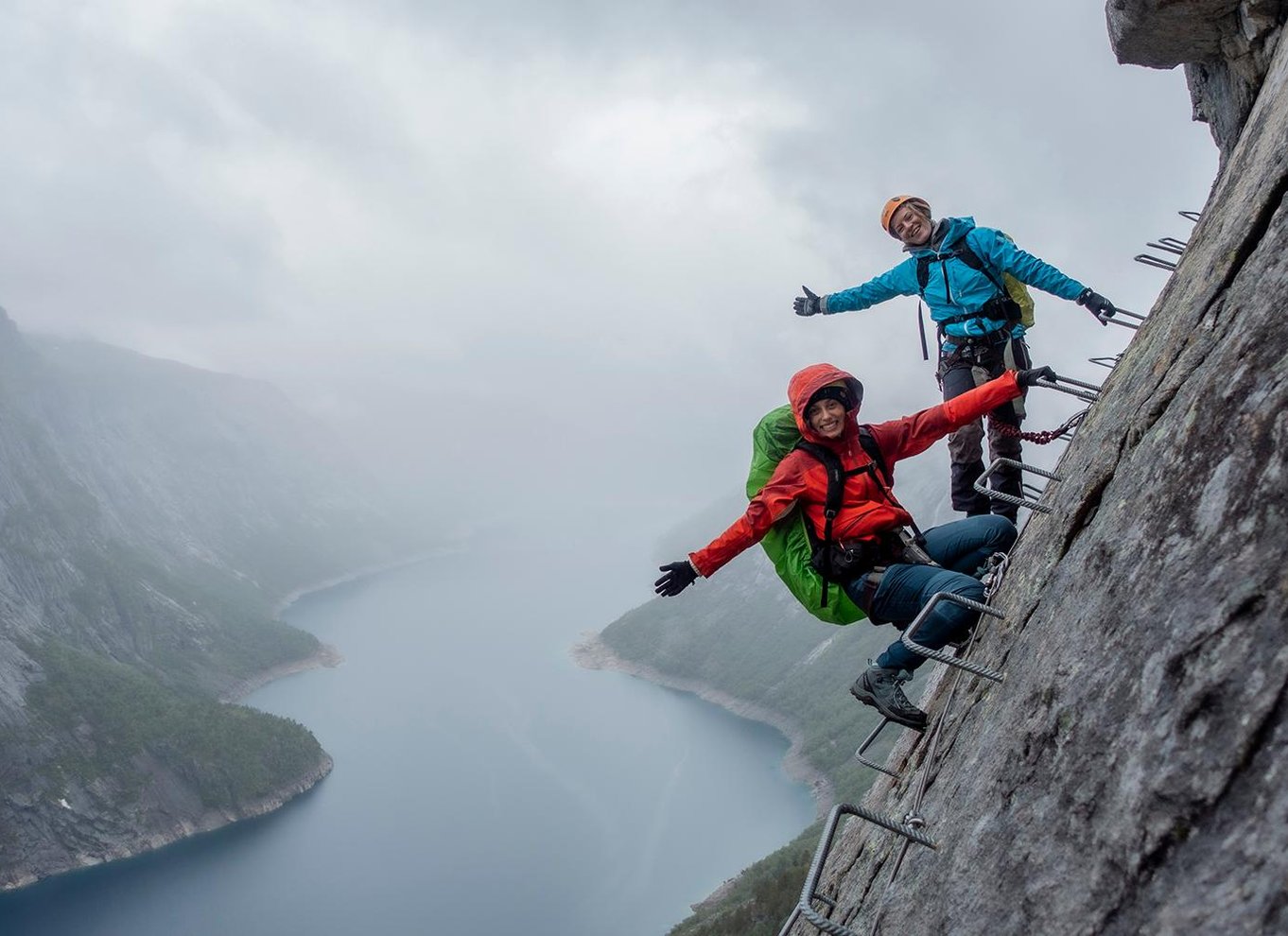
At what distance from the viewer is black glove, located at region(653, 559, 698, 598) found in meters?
7.56

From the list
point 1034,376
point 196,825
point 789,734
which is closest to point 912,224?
point 1034,376

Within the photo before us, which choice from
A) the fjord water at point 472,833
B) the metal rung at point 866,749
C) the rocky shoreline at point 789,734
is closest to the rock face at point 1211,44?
the metal rung at point 866,749

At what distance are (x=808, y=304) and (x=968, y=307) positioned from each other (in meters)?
2.22

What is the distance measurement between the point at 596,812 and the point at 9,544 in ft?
475

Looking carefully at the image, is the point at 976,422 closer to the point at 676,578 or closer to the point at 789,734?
Answer: the point at 676,578

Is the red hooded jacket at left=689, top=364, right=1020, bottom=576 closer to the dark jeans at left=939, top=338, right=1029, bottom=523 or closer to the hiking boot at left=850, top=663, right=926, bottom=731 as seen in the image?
the hiking boot at left=850, top=663, right=926, bottom=731

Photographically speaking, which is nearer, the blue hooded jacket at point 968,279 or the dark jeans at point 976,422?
the blue hooded jacket at point 968,279

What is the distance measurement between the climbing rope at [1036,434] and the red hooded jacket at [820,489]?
1.47 metres

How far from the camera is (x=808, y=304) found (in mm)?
11391

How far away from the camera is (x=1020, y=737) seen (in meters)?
4.69

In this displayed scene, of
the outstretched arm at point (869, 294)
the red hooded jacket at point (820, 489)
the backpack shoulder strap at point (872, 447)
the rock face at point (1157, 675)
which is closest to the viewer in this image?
the rock face at point (1157, 675)

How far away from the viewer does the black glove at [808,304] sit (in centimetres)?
1120

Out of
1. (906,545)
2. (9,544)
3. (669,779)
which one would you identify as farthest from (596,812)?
(9,544)

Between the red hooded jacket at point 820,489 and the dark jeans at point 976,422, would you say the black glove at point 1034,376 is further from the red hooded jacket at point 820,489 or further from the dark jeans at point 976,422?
the dark jeans at point 976,422
